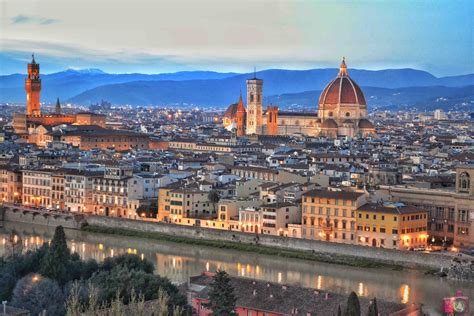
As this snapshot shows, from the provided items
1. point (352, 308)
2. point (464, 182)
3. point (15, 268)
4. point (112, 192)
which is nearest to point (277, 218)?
point (464, 182)

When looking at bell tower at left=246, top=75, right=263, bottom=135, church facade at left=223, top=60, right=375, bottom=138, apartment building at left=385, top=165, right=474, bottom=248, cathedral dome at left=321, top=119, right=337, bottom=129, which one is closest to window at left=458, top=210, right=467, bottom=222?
apartment building at left=385, top=165, right=474, bottom=248

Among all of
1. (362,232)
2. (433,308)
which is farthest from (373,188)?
(433,308)

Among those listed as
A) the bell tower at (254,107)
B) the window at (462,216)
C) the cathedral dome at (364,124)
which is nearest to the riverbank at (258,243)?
the window at (462,216)

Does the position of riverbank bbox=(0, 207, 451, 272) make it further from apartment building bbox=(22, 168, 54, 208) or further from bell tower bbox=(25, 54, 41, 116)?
bell tower bbox=(25, 54, 41, 116)

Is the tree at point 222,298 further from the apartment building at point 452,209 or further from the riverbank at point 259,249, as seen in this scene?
the apartment building at point 452,209

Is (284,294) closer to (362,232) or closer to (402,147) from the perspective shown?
(362,232)
